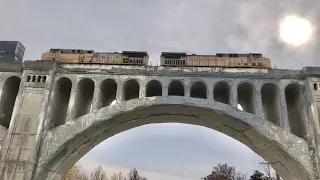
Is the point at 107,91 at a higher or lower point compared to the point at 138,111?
higher

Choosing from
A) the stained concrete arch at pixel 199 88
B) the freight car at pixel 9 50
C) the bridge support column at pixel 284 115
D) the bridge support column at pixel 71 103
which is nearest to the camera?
the bridge support column at pixel 284 115

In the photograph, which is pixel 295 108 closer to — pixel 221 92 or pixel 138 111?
pixel 221 92

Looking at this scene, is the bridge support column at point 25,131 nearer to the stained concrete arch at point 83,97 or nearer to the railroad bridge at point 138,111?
the railroad bridge at point 138,111

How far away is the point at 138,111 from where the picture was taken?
778 inches

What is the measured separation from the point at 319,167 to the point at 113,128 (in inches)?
511

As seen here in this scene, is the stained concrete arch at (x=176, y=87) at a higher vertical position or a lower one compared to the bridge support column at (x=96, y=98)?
higher

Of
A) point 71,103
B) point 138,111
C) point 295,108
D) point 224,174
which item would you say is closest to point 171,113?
point 138,111

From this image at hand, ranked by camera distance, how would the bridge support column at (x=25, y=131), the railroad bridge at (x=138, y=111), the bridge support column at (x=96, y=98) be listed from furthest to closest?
the bridge support column at (x=96, y=98) < the railroad bridge at (x=138, y=111) < the bridge support column at (x=25, y=131)

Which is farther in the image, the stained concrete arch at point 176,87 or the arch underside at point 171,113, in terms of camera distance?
the stained concrete arch at point 176,87

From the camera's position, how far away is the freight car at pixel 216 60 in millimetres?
21797

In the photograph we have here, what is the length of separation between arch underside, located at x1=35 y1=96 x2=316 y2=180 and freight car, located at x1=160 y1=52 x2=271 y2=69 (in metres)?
3.68

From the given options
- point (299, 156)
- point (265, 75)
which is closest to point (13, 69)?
point (265, 75)

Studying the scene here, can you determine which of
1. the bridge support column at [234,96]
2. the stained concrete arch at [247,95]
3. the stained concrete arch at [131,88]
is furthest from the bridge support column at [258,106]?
the stained concrete arch at [131,88]

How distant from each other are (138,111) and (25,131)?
23.0 feet
